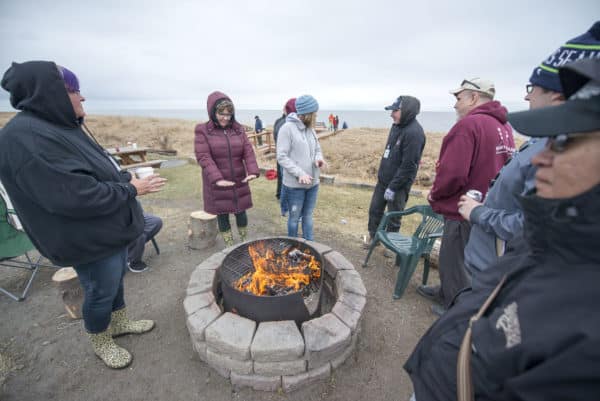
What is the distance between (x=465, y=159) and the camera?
7.89ft

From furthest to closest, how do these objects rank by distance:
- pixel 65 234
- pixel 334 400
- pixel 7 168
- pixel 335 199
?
pixel 335 199
pixel 334 400
pixel 65 234
pixel 7 168

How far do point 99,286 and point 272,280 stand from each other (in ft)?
4.87

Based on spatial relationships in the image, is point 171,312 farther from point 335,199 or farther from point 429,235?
point 335,199

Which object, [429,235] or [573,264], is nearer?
[573,264]

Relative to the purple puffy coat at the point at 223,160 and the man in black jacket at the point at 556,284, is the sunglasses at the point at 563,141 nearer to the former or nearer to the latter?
the man in black jacket at the point at 556,284

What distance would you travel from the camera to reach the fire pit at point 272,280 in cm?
228

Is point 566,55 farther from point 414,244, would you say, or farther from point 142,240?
point 142,240

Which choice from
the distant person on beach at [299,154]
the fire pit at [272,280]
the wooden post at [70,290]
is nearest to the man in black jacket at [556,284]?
the fire pit at [272,280]

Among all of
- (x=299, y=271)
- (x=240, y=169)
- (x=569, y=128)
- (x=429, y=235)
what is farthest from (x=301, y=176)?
(x=569, y=128)

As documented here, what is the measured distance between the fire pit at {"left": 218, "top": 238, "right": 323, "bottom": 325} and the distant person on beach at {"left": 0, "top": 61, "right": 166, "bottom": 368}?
100 cm

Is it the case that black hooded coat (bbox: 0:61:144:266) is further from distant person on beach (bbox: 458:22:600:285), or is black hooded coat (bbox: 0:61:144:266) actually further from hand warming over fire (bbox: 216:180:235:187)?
distant person on beach (bbox: 458:22:600:285)

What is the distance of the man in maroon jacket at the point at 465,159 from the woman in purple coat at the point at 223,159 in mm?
2458

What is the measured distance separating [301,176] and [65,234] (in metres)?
2.41

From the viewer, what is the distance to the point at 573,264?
2.52 ft
